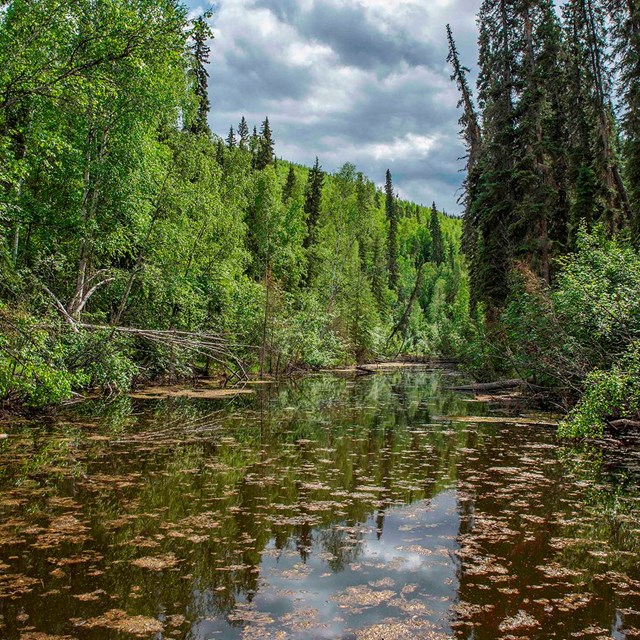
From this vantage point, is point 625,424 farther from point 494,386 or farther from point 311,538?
point 494,386

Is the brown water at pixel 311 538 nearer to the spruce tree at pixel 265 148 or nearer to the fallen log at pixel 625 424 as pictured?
the fallen log at pixel 625 424

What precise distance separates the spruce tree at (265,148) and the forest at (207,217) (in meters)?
15.9

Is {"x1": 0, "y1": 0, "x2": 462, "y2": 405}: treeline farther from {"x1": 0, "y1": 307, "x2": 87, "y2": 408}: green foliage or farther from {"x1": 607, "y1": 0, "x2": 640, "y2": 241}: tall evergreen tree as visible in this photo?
{"x1": 607, "y1": 0, "x2": 640, "y2": 241}: tall evergreen tree

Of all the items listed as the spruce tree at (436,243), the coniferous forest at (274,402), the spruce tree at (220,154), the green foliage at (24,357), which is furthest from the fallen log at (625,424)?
the spruce tree at (436,243)

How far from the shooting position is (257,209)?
134ft

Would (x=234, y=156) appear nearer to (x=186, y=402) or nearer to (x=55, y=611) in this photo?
(x=186, y=402)

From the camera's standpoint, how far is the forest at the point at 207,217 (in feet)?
30.7

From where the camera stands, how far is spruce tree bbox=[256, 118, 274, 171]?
168 ft

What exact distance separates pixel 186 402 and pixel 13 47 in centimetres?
1078

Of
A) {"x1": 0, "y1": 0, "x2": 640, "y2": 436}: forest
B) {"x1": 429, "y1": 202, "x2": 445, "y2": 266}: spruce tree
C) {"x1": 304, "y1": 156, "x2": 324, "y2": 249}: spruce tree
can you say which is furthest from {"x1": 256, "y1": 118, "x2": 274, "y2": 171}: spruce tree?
{"x1": 429, "y1": 202, "x2": 445, "y2": 266}: spruce tree

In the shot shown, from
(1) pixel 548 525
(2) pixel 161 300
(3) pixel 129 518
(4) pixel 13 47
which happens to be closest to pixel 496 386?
(2) pixel 161 300

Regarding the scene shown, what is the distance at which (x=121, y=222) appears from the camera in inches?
645

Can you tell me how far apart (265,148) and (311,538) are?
53.1 metres

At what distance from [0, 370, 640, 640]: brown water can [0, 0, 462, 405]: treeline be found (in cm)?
289
